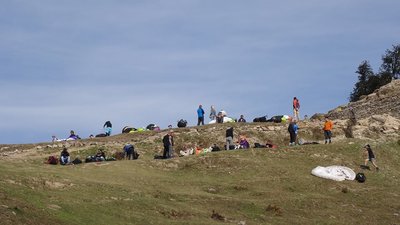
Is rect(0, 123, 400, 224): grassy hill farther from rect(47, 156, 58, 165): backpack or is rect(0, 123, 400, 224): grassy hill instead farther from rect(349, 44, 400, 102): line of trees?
rect(349, 44, 400, 102): line of trees

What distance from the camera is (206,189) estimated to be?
39000 mm

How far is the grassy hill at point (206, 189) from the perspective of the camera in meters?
30.4

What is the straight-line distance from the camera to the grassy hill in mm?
30375

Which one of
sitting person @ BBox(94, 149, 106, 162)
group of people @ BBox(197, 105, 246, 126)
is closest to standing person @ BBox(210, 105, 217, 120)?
group of people @ BBox(197, 105, 246, 126)

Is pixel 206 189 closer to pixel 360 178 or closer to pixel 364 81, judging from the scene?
pixel 360 178

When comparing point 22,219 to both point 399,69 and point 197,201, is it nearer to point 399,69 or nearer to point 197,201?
point 197,201

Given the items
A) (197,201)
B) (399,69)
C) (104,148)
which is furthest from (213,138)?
(399,69)

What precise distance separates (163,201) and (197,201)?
6.52 ft

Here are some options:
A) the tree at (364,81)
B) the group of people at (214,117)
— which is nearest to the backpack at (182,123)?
the group of people at (214,117)

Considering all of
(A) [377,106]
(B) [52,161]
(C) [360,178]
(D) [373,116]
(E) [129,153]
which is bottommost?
(C) [360,178]

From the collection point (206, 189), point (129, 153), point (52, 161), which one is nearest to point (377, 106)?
point (129, 153)

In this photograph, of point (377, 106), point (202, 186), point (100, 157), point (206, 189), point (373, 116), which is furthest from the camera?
point (377, 106)

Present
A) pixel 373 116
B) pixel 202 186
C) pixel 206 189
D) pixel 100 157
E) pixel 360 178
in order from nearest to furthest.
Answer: pixel 206 189 < pixel 202 186 < pixel 360 178 < pixel 100 157 < pixel 373 116

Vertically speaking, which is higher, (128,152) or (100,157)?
(128,152)
